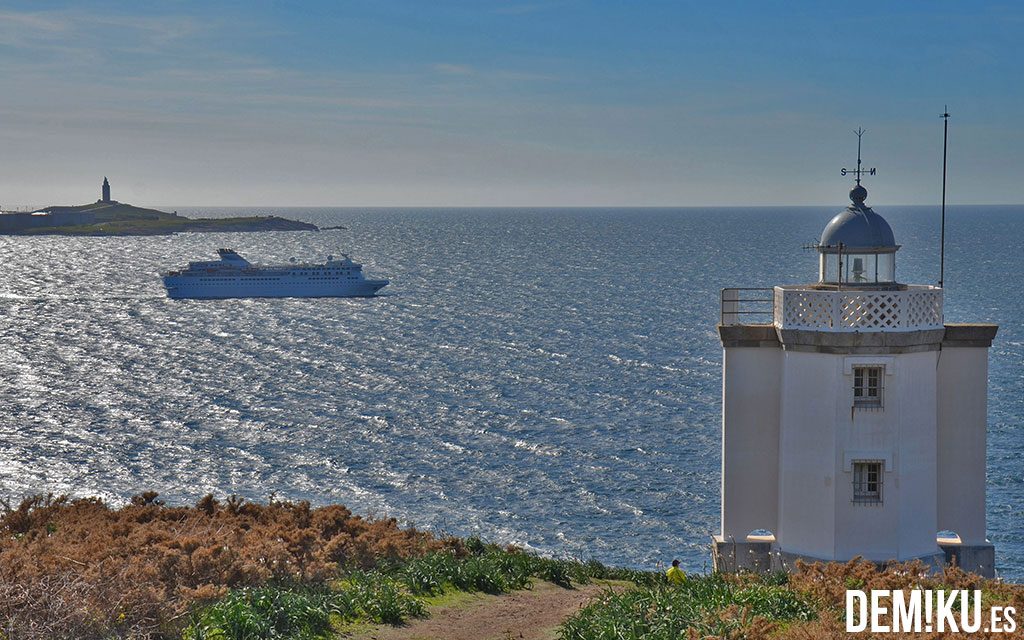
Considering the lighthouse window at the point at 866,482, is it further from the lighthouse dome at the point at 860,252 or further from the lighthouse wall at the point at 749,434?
the lighthouse dome at the point at 860,252

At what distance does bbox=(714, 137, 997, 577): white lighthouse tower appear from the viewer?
50.7 ft

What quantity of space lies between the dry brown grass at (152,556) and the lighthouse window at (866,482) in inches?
223

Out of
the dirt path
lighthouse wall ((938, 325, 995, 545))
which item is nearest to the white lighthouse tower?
lighthouse wall ((938, 325, 995, 545))

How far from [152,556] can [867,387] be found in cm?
948

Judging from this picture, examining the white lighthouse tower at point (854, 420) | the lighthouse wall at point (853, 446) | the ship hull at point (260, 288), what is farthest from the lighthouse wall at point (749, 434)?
the ship hull at point (260, 288)

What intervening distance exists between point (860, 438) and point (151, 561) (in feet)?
30.4

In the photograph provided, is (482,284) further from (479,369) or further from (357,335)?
(479,369)

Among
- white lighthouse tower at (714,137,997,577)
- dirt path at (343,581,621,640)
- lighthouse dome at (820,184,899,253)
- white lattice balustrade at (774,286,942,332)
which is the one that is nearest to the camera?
dirt path at (343,581,621,640)

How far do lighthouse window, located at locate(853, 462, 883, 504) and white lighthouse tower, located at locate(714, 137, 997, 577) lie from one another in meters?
0.02

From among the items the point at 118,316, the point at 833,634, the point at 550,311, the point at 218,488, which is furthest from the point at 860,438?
the point at 118,316

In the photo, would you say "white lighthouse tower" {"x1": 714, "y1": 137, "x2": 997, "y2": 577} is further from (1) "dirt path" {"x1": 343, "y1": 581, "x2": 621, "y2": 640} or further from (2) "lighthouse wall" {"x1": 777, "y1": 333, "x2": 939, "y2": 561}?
(1) "dirt path" {"x1": 343, "y1": 581, "x2": 621, "y2": 640}

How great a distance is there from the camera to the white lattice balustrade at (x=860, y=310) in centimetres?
1534

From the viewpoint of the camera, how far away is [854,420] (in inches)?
609

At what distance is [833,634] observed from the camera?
1022 centimetres
